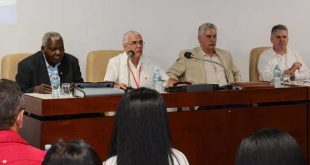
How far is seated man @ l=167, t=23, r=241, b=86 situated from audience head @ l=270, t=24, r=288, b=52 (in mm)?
617

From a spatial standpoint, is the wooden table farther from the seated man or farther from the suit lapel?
the seated man

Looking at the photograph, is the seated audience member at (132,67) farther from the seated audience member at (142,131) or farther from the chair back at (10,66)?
the seated audience member at (142,131)

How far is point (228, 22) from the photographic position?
6570mm

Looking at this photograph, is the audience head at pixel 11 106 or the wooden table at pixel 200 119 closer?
the audience head at pixel 11 106

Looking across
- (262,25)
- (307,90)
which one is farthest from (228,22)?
(307,90)

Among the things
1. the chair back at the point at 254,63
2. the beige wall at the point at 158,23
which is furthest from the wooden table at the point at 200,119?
the beige wall at the point at 158,23

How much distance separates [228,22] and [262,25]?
0.47m

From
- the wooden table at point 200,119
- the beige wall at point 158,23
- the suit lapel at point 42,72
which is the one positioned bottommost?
the wooden table at point 200,119

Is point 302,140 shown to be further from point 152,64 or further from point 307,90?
point 152,64

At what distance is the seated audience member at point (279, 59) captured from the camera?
590 cm

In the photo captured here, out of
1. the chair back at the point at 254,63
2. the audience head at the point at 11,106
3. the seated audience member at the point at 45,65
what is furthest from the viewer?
the chair back at the point at 254,63

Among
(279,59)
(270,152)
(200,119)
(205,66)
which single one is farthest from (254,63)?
(270,152)

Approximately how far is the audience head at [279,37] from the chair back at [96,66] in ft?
6.16

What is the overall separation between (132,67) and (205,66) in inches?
33.0
